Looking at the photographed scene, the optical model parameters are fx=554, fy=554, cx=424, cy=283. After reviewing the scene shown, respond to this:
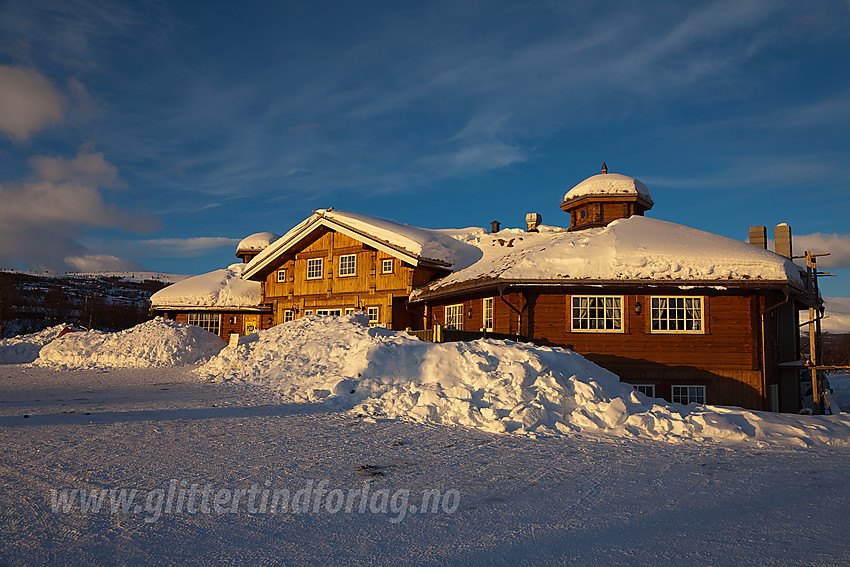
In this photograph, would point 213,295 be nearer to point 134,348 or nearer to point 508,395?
point 134,348

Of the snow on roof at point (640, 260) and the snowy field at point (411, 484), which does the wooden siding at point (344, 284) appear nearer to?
the snow on roof at point (640, 260)

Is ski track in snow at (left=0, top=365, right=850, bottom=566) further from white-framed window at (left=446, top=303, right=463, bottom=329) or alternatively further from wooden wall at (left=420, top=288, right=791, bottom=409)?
white-framed window at (left=446, top=303, right=463, bottom=329)

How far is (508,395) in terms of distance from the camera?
30.3 feet

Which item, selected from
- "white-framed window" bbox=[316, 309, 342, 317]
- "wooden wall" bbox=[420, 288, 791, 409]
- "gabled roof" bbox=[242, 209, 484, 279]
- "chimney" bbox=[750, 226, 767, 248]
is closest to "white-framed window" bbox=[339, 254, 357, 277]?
"gabled roof" bbox=[242, 209, 484, 279]

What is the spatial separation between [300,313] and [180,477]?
1978 cm

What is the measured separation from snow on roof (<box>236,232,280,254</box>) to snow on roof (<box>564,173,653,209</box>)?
19029 mm

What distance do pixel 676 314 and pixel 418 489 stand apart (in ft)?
41.9

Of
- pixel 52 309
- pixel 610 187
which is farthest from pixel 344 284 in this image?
pixel 52 309

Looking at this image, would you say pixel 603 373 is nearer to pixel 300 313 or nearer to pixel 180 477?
pixel 180 477

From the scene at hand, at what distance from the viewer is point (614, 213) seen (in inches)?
906

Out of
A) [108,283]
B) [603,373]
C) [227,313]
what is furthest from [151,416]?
[108,283]

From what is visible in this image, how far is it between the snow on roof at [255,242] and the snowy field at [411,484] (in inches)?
960

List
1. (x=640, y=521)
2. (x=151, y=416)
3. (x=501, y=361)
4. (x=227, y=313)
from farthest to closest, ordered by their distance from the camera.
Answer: (x=227, y=313)
(x=501, y=361)
(x=151, y=416)
(x=640, y=521)

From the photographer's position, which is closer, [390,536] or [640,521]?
[390,536]
